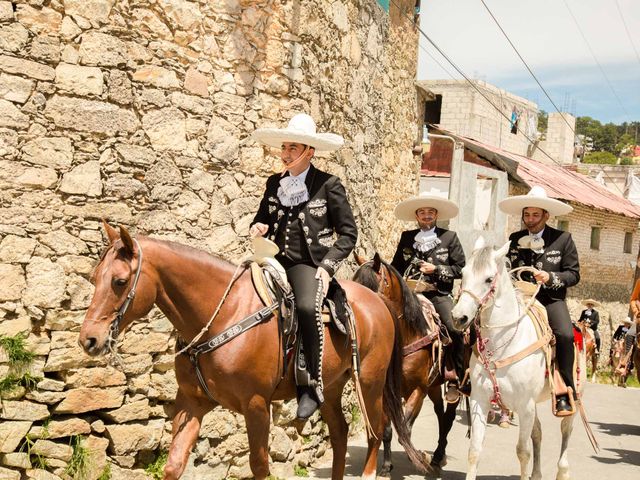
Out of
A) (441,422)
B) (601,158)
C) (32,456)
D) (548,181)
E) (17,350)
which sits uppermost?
(601,158)

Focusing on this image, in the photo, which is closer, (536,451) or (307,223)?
(307,223)

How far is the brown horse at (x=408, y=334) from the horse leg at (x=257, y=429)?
264 centimetres

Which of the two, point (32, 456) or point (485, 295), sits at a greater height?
point (485, 295)

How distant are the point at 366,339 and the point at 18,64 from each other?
349 cm

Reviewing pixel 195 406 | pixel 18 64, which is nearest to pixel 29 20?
pixel 18 64

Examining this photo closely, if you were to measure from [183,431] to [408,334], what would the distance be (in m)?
3.33

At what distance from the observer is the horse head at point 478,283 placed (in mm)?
5672

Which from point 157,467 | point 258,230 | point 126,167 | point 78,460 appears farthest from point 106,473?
point 126,167

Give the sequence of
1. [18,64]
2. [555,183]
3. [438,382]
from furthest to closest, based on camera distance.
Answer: [555,183]
[438,382]
[18,64]

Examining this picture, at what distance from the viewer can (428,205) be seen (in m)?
7.82

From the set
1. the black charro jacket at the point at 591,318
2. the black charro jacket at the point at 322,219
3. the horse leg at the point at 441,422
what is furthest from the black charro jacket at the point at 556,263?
the black charro jacket at the point at 591,318

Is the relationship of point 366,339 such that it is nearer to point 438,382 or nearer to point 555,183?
point 438,382

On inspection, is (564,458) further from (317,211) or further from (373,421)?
(317,211)

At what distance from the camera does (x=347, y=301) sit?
5785mm
